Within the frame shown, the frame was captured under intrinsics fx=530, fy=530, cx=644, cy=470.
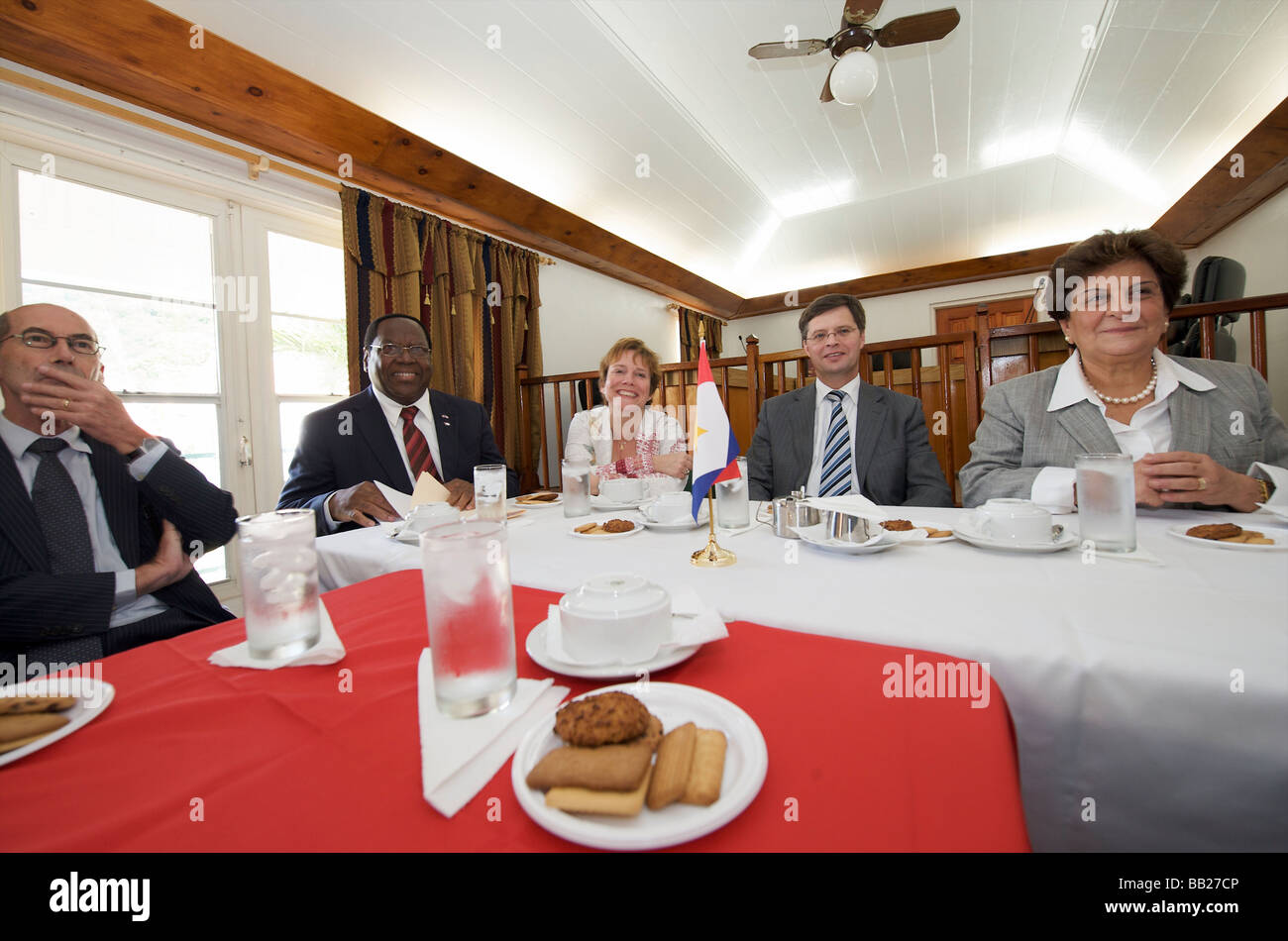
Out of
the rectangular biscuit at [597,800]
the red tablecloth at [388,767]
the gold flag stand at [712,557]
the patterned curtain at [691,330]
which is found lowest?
the red tablecloth at [388,767]

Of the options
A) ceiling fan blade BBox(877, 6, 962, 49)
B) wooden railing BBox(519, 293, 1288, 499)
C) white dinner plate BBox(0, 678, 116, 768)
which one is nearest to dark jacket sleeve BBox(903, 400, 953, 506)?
wooden railing BBox(519, 293, 1288, 499)

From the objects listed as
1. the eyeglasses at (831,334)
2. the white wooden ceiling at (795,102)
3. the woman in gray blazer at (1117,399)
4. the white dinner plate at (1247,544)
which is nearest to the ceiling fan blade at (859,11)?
the white wooden ceiling at (795,102)

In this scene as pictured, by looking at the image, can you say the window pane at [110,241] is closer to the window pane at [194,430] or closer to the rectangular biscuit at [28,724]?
the window pane at [194,430]

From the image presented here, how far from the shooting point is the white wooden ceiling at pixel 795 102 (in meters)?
2.60

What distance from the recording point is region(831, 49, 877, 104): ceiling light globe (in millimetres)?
2521

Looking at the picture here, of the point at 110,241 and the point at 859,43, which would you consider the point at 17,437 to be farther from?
the point at 859,43

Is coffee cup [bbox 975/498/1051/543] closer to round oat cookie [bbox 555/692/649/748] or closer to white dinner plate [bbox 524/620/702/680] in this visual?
white dinner plate [bbox 524/620/702/680]

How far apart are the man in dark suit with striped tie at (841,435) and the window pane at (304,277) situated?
267 centimetres

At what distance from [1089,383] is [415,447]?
2.34m

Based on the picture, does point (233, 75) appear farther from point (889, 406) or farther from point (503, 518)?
point (889, 406)

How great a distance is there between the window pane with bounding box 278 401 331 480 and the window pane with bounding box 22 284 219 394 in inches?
13.2

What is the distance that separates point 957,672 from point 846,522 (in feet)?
1.71

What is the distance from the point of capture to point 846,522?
107 centimetres

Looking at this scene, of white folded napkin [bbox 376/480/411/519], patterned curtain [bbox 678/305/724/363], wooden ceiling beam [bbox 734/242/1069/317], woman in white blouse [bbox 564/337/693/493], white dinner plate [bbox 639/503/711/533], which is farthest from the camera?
patterned curtain [bbox 678/305/724/363]
